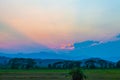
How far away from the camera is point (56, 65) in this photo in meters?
139

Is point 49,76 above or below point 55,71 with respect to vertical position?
below

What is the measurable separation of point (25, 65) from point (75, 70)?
106m

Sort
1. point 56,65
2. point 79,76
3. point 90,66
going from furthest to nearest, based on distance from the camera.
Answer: point 56,65 < point 90,66 < point 79,76

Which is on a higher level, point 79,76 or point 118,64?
point 118,64

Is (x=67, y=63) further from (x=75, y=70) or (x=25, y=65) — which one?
(x=75, y=70)

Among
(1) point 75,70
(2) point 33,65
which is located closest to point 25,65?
(2) point 33,65

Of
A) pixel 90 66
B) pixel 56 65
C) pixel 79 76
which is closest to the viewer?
pixel 79 76

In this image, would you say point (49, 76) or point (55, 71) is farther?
point (55, 71)

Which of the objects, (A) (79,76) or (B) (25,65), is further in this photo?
(B) (25,65)

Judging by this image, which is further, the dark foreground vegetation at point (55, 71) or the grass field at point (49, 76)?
the dark foreground vegetation at point (55, 71)

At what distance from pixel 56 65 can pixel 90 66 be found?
15311 millimetres

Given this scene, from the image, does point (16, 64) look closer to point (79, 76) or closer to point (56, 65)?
point (56, 65)

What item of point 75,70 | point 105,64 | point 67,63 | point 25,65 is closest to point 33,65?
point 25,65

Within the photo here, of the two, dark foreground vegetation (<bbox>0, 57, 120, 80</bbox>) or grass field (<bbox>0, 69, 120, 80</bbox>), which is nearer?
grass field (<bbox>0, 69, 120, 80</bbox>)
